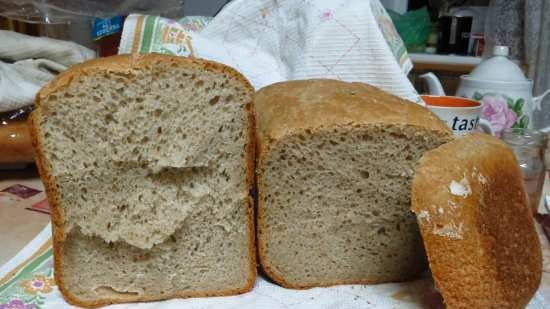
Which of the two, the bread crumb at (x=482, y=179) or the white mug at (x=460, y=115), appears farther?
the white mug at (x=460, y=115)

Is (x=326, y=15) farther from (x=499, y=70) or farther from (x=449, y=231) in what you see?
(x=449, y=231)

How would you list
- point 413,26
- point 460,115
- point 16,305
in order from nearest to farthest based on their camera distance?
point 16,305
point 460,115
point 413,26

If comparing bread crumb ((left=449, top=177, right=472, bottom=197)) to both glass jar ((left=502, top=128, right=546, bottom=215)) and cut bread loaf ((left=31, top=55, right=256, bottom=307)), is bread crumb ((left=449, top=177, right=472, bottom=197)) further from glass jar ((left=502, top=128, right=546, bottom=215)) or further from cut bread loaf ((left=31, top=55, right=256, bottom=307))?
glass jar ((left=502, top=128, right=546, bottom=215))

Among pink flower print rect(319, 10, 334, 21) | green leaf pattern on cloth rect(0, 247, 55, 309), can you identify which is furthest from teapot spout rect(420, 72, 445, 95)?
green leaf pattern on cloth rect(0, 247, 55, 309)

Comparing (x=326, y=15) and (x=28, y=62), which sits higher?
(x=326, y=15)

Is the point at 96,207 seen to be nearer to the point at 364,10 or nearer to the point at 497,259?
the point at 497,259

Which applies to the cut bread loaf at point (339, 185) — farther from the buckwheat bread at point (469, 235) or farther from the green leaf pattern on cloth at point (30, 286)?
the green leaf pattern on cloth at point (30, 286)

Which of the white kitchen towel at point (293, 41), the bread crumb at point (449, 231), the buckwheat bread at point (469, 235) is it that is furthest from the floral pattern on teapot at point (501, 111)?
the bread crumb at point (449, 231)

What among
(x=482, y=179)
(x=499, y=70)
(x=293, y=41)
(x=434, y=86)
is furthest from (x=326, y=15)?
(x=482, y=179)
